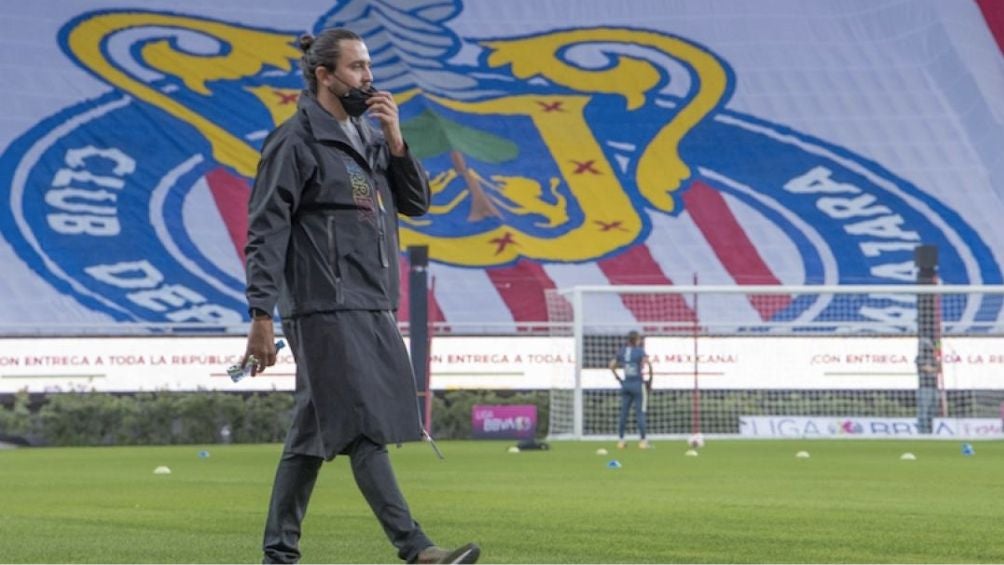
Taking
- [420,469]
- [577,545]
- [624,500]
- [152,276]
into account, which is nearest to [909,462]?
[420,469]

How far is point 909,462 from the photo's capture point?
18.6m

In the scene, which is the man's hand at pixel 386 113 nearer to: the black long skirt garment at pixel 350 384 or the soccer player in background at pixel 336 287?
the soccer player in background at pixel 336 287

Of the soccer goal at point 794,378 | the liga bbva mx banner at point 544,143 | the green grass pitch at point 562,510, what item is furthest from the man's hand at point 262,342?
the liga bbva mx banner at point 544,143

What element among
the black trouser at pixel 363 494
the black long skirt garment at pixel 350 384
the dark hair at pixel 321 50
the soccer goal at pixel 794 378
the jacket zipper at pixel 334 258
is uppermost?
the dark hair at pixel 321 50

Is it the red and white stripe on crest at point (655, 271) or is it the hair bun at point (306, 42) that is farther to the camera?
the red and white stripe on crest at point (655, 271)

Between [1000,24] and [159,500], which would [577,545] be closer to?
[159,500]

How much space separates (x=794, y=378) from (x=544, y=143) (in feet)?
31.1

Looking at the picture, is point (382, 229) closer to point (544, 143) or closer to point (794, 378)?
point (794, 378)

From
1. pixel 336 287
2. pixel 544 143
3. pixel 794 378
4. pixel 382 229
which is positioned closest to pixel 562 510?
pixel 382 229

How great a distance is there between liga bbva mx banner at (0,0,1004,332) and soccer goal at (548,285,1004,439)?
301 centimetres

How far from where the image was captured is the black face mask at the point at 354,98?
234 inches

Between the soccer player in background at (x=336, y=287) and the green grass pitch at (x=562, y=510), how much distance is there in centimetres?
193

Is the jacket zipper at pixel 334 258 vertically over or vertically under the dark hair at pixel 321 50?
under

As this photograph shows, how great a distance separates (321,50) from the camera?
598 centimetres
